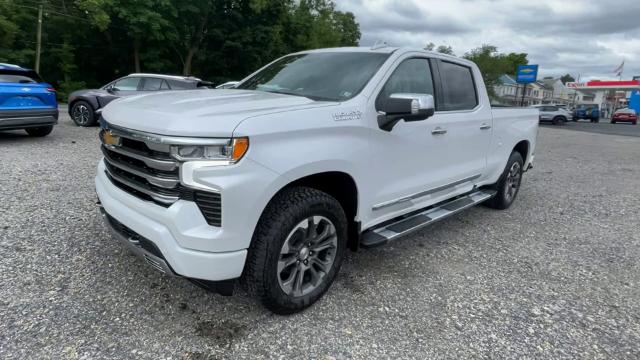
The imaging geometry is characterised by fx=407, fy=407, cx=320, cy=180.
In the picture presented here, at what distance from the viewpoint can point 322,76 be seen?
3.43m

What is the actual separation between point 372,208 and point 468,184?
1.80 m

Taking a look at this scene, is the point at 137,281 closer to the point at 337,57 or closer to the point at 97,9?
the point at 337,57

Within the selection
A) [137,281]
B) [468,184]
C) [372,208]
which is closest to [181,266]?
[137,281]

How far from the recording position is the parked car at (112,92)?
10930mm

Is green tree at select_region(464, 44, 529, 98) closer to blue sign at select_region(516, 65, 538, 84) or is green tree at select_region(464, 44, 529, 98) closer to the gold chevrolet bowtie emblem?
blue sign at select_region(516, 65, 538, 84)

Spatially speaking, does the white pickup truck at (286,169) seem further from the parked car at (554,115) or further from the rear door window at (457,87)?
the parked car at (554,115)

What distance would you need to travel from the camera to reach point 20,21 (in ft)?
83.5

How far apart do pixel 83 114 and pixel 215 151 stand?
10.8 m

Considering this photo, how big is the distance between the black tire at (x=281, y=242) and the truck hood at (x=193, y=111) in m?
0.55

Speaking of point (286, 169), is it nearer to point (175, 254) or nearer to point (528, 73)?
point (175, 254)

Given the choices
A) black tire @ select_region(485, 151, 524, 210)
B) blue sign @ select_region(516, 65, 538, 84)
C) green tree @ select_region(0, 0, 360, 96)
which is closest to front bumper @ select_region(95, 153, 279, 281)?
black tire @ select_region(485, 151, 524, 210)

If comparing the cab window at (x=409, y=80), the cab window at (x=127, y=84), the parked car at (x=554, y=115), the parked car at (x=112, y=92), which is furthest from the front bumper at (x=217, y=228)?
the parked car at (x=554, y=115)

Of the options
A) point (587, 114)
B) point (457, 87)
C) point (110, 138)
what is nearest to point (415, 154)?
point (457, 87)

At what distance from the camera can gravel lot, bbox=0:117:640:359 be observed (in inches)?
96.8
